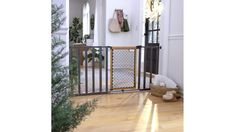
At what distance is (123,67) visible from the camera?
455 cm

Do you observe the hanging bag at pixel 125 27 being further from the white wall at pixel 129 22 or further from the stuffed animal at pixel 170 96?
the stuffed animal at pixel 170 96

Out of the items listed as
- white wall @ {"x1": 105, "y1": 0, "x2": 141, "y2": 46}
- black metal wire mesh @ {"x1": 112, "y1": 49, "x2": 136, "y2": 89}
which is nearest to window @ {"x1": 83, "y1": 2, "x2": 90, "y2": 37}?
white wall @ {"x1": 105, "y1": 0, "x2": 141, "y2": 46}

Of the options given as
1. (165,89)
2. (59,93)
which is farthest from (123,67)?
(59,93)

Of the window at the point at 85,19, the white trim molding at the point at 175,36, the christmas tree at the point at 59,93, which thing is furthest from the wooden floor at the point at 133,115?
the window at the point at 85,19

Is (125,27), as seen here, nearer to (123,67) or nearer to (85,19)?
(123,67)

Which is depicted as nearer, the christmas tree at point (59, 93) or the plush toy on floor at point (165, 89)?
the christmas tree at point (59, 93)

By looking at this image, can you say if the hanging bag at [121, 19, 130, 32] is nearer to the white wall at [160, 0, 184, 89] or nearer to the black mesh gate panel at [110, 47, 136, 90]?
the black mesh gate panel at [110, 47, 136, 90]

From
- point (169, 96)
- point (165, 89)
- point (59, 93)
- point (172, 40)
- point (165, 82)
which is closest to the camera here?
point (59, 93)

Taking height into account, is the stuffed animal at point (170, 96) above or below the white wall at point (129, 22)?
below

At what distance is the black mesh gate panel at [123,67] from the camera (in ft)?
13.7

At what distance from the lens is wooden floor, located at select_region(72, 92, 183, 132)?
2287 millimetres
